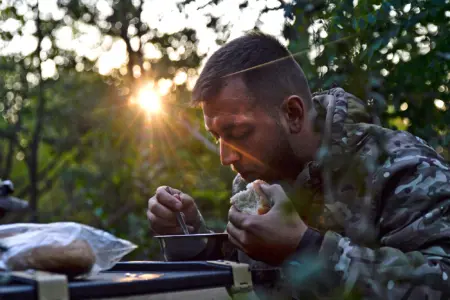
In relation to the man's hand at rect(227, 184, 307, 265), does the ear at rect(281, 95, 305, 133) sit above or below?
above

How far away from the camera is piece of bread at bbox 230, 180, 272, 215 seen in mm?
1983

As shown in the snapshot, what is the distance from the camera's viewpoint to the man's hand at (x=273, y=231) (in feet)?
6.09

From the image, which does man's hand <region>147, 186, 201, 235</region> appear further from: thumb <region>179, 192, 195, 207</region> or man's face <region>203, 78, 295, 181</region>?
man's face <region>203, 78, 295, 181</region>

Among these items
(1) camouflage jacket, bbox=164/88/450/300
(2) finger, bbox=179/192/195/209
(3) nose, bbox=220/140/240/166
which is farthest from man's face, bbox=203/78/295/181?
(2) finger, bbox=179/192/195/209

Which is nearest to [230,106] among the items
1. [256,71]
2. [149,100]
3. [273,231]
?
[256,71]

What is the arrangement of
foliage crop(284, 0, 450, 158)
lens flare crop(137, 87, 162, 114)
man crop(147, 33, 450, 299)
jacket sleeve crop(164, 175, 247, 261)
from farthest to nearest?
lens flare crop(137, 87, 162, 114)
jacket sleeve crop(164, 175, 247, 261)
foliage crop(284, 0, 450, 158)
man crop(147, 33, 450, 299)

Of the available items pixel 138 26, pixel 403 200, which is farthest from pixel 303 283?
pixel 138 26

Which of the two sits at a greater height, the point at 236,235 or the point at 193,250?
the point at 236,235

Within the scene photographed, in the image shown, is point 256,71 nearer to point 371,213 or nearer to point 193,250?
point 193,250

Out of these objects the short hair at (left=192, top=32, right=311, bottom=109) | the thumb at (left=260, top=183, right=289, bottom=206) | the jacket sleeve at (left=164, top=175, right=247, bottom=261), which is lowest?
the jacket sleeve at (left=164, top=175, right=247, bottom=261)

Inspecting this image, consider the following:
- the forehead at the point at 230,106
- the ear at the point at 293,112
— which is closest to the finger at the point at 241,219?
the forehead at the point at 230,106

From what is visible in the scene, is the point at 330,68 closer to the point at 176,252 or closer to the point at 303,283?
the point at 303,283

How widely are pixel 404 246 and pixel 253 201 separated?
486mm

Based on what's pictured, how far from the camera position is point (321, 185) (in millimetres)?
2342
